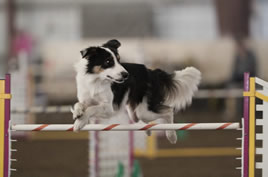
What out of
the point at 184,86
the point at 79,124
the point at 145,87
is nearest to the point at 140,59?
the point at 184,86

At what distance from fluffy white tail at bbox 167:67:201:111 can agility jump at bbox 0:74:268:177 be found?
791 millimetres

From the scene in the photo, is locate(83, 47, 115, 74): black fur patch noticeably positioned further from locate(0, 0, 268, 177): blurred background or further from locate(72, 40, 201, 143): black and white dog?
locate(0, 0, 268, 177): blurred background

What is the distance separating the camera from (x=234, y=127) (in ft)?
13.3

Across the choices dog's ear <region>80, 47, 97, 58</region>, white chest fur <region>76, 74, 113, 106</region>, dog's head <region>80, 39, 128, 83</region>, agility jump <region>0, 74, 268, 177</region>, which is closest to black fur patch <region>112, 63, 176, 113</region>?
white chest fur <region>76, 74, 113, 106</region>

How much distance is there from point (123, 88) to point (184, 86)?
629mm

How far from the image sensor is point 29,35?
21516mm

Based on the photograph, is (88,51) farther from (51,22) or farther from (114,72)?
(51,22)

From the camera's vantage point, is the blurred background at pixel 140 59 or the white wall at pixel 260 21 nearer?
the blurred background at pixel 140 59

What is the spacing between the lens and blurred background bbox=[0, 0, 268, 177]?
8203 mm

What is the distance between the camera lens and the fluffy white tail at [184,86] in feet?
16.0

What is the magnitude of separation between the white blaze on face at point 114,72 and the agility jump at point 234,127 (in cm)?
34

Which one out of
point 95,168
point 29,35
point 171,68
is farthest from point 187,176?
point 29,35

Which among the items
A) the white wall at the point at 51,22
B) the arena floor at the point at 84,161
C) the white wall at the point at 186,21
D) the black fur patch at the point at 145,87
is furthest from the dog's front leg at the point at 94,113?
the white wall at the point at 51,22

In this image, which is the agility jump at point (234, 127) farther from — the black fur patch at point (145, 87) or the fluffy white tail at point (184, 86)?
the fluffy white tail at point (184, 86)
